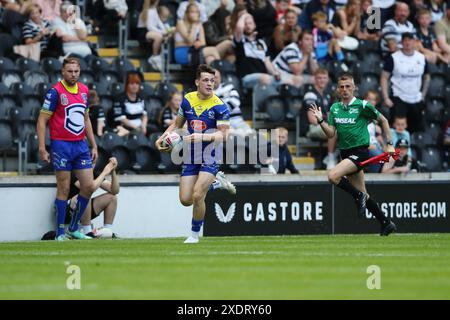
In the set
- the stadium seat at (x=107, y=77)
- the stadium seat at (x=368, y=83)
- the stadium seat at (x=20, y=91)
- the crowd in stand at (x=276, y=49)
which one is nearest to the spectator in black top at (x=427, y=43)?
the crowd in stand at (x=276, y=49)

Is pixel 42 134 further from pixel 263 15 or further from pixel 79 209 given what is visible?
pixel 263 15

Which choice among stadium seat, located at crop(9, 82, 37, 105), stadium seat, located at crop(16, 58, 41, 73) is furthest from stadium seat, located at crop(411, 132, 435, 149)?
stadium seat, located at crop(9, 82, 37, 105)

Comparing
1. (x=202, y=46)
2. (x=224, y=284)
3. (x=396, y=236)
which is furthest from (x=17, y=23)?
(x=224, y=284)

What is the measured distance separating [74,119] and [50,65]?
4410 millimetres

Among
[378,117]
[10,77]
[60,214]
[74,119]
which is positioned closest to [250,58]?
[10,77]

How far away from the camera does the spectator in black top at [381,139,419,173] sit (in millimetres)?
22159

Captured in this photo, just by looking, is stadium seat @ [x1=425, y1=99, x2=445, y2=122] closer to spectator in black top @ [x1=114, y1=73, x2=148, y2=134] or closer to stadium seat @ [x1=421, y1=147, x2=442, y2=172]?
stadium seat @ [x1=421, y1=147, x2=442, y2=172]

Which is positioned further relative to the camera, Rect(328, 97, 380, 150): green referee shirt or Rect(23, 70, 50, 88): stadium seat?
Rect(23, 70, 50, 88): stadium seat

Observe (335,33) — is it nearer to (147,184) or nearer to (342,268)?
(147,184)

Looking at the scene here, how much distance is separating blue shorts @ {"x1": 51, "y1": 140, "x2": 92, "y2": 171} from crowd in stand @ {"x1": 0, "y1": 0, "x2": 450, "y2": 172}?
2986 millimetres

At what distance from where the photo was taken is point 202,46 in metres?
23.9

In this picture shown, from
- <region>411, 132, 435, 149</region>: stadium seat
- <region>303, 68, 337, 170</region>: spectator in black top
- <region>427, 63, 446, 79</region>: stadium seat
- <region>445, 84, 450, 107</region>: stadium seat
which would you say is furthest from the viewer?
<region>427, 63, 446, 79</region>: stadium seat

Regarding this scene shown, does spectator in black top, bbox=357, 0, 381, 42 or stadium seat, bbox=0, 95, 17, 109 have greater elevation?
spectator in black top, bbox=357, 0, 381, 42

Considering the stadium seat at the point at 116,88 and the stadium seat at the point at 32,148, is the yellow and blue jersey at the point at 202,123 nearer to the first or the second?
the stadium seat at the point at 32,148
